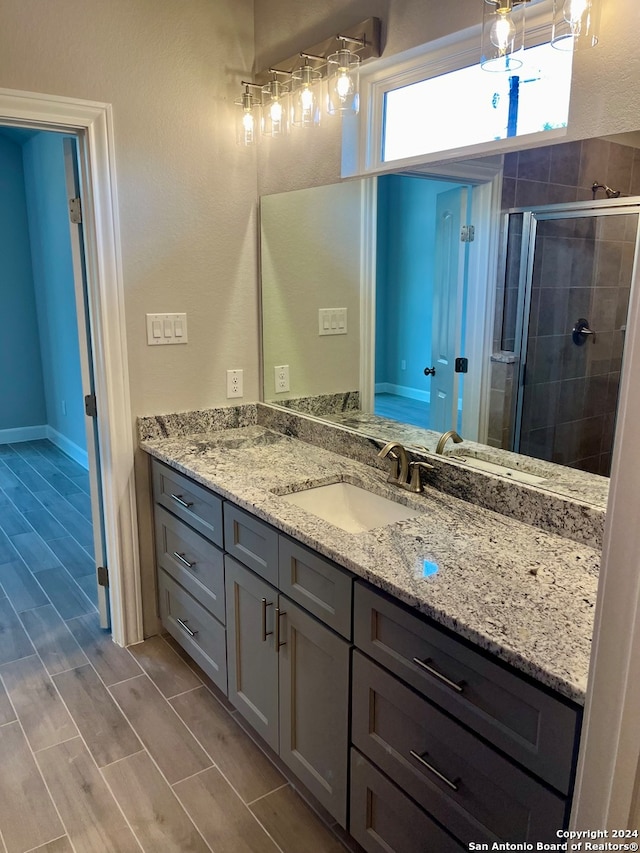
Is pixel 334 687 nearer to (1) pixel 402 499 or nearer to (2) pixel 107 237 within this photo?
(1) pixel 402 499

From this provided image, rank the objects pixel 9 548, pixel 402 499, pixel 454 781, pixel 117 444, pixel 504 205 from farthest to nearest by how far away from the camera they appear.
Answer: pixel 9 548 < pixel 117 444 < pixel 402 499 < pixel 504 205 < pixel 454 781

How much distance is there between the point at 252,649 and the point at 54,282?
13.8ft

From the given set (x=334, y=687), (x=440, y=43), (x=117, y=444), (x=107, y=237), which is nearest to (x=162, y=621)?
(x=117, y=444)

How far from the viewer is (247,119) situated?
2.51 meters

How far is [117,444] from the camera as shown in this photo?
2.50 meters

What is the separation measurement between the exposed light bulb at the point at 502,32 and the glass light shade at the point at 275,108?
1055mm

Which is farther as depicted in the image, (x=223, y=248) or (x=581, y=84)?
(x=223, y=248)

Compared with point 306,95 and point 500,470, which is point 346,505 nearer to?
point 500,470

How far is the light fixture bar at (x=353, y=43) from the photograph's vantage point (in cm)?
201

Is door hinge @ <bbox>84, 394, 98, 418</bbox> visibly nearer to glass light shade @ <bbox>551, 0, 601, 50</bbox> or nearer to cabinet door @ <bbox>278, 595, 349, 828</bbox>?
cabinet door @ <bbox>278, 595, 349, 828</bbox>

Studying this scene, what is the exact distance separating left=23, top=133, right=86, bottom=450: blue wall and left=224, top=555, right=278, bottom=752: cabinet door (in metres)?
3.37

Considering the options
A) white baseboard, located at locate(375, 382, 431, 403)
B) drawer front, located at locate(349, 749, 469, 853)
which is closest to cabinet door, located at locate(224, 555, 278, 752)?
drawer front, located at locate(349, 749, 469, 853)

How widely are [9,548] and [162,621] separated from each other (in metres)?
1.43

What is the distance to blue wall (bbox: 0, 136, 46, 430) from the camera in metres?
5.43
